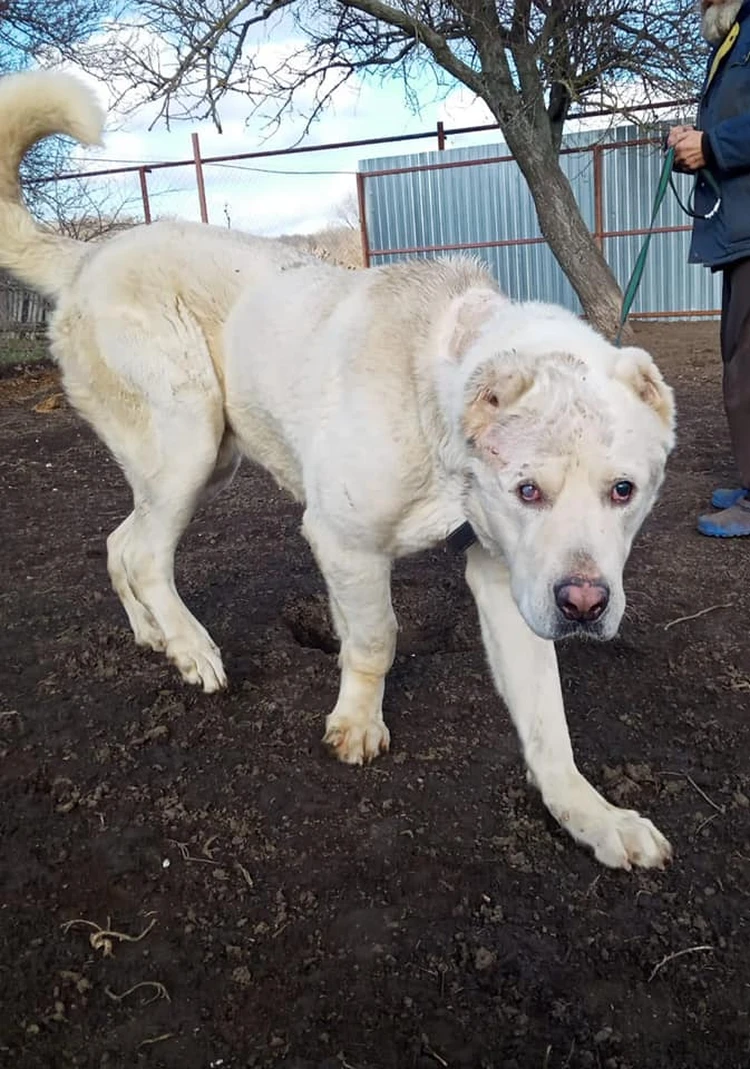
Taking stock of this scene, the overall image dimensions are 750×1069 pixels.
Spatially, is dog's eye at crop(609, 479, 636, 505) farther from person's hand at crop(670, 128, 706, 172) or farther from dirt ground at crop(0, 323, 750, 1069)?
person's hand at crop(670, 128, 706, 172)

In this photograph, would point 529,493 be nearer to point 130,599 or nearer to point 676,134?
point 130,599

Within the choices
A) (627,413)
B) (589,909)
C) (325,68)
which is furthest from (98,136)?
(325,68)

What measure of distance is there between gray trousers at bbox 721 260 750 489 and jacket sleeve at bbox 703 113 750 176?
464mm

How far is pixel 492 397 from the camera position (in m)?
2.07

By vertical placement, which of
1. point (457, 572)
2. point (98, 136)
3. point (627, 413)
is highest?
point (98, 136)

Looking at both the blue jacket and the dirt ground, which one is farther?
the blue jacket

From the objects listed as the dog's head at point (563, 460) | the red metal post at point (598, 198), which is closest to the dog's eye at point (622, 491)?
the dog's head at point (563, 460)

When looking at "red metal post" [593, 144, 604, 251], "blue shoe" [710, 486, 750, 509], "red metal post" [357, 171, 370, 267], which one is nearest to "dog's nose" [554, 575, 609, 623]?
"blue shoe" [710, 486, 750, 509]

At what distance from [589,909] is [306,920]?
2.14ft

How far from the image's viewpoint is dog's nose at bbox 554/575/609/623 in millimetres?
1861

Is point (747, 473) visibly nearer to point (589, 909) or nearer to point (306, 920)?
point (589, 909)

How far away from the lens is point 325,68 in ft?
41.5

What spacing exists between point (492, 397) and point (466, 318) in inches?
20.9

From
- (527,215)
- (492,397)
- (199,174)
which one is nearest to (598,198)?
(527,215)
